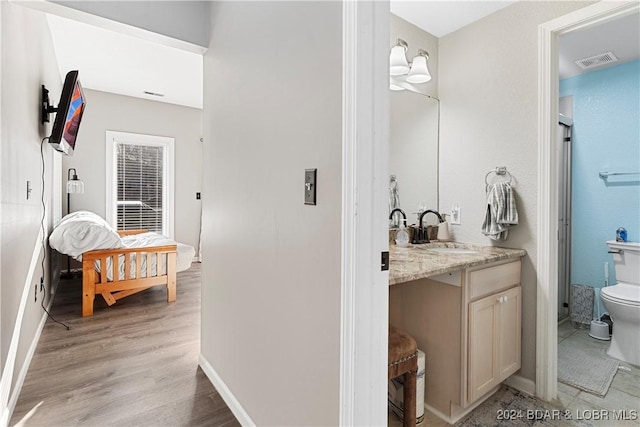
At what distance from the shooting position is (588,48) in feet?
8.84

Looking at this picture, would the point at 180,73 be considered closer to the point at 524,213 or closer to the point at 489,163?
the point at 489,163

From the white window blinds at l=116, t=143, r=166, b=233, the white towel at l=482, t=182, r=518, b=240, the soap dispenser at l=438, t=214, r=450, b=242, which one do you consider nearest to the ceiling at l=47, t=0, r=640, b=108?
the white window blinds at l=116, t=143, r=166, b=233

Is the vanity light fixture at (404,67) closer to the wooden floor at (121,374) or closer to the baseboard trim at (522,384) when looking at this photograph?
the baseboard trim at (522,384)

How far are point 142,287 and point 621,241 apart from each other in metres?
4.49

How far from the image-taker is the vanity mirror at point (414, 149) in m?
2.31

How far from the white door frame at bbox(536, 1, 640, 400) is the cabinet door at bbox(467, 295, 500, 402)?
0.34 metres

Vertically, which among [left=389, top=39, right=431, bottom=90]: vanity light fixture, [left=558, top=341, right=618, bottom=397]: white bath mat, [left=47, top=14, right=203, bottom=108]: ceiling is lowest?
[left=558, top=341, right=618, bottom=397]: white bath mat

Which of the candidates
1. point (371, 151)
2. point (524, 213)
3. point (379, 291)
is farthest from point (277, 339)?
point (524, 213)

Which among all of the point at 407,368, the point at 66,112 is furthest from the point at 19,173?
the point at 407,368

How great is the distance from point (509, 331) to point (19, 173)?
295 centimetres

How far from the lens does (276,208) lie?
133 cm

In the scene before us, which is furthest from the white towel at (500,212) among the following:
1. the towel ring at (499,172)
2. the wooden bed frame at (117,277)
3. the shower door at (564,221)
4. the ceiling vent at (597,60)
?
the wooden bed frame at (117,277)

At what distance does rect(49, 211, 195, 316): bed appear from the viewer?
9.98 ft

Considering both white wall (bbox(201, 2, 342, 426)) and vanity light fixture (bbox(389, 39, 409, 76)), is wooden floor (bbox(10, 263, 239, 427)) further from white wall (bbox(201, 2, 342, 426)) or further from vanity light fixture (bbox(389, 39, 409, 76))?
vanity light fixture (bbox(389, 39, 409, 76))
